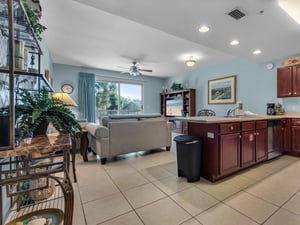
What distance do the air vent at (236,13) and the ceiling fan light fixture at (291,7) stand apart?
1.36 ft

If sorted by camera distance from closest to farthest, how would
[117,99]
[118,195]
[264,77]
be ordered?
[118,195] < [264,77] < [117,99]

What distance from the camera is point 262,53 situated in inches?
148

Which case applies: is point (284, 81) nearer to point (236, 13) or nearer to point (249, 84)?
point (249, 84)

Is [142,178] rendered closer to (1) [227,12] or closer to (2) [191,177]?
(2) [191,177]

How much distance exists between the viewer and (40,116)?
1178 millimetres

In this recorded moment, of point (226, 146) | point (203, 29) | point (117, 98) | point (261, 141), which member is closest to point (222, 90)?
point (261, 141)

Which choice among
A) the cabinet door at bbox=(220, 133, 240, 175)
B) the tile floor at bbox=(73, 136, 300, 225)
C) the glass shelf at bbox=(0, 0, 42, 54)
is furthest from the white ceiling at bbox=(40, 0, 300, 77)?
the tile floor at bbox=(73, 136, 300, 225)

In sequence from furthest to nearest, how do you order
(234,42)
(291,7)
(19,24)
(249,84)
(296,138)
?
(249,84) < (296,138) < (234,42) < (291,7) < (19,24)

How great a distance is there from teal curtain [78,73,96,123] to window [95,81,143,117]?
1.29 ft

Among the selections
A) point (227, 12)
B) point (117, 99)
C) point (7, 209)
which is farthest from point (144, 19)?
point (117, 99)

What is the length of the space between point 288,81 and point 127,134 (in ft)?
13.3

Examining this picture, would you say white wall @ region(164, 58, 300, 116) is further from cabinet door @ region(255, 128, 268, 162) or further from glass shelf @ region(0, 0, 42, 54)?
glass shelf @ region(0, 0, 42, 54)

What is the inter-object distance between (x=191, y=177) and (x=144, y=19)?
246cm

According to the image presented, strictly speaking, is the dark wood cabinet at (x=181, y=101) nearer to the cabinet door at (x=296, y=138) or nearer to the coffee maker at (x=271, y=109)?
the coffee maker at (x=271, y=109)
